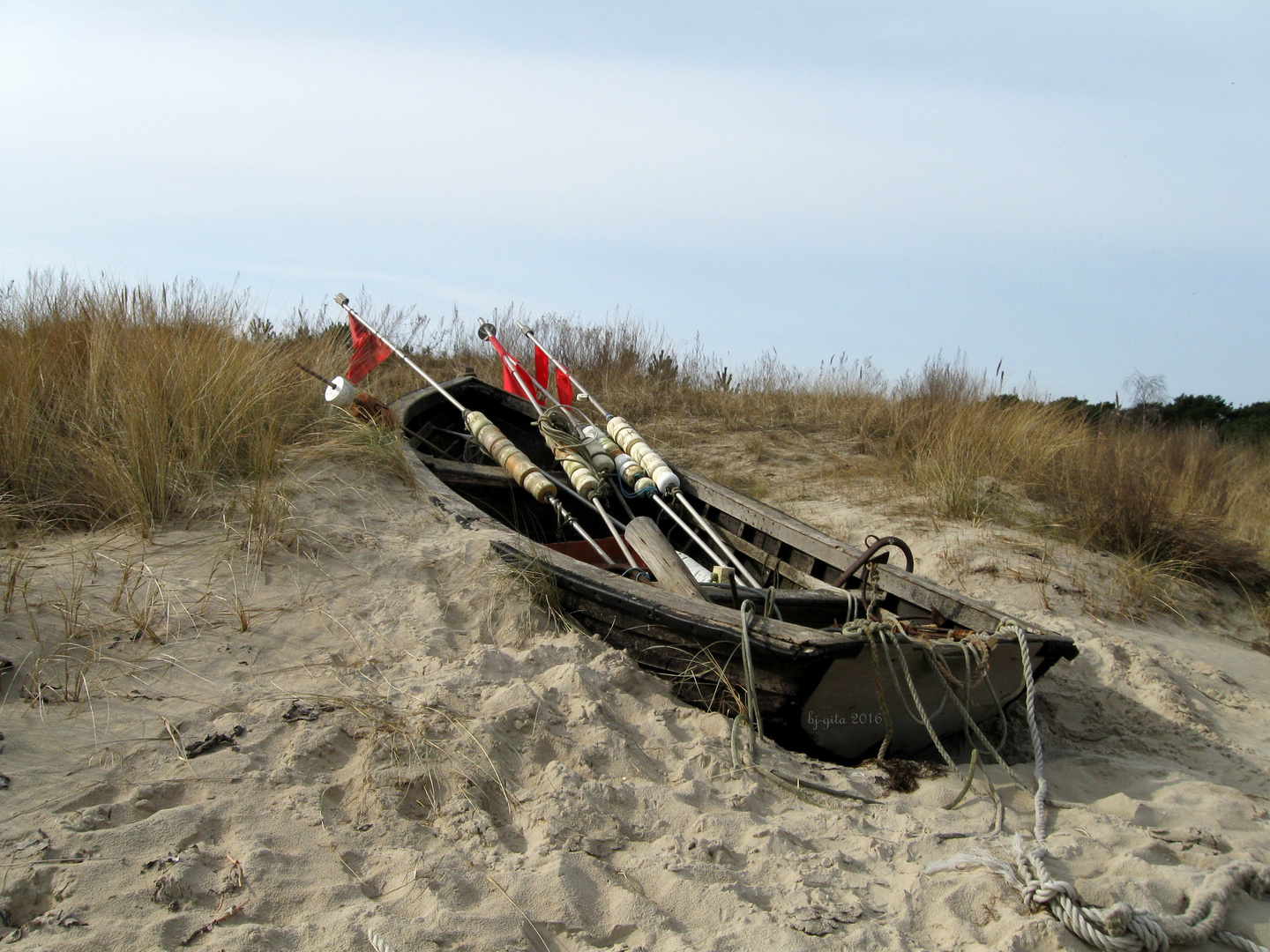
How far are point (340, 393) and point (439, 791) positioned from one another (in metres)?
2.89

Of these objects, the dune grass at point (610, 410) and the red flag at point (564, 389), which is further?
the red flag at point (564, 389)

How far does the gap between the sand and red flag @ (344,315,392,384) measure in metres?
2.39

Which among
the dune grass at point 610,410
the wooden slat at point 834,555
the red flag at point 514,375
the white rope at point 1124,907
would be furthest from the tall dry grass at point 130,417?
the white rope at point 1124,907

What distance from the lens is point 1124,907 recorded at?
6.76ft

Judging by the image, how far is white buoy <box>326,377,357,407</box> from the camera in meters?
4.69

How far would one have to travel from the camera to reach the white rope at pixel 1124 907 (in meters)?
2.04

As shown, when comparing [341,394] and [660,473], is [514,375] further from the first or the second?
[660,473]

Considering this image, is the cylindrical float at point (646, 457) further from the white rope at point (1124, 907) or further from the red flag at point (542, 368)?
the white rope at point (1124, 907)

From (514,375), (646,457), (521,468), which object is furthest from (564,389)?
(521,468)

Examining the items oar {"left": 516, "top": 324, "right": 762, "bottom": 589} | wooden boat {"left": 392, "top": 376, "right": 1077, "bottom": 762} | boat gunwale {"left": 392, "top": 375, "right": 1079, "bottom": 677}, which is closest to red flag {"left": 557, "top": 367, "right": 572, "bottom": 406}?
oar {"left": 516, "top": 324, "right": 762, "bottom": 589}

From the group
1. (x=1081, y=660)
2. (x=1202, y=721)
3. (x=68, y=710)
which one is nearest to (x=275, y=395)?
(x=68, y=710)

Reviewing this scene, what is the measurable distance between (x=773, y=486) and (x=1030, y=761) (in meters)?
4.17

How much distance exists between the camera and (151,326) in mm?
4773

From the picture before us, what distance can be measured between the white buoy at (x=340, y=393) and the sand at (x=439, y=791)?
1.05 meters
